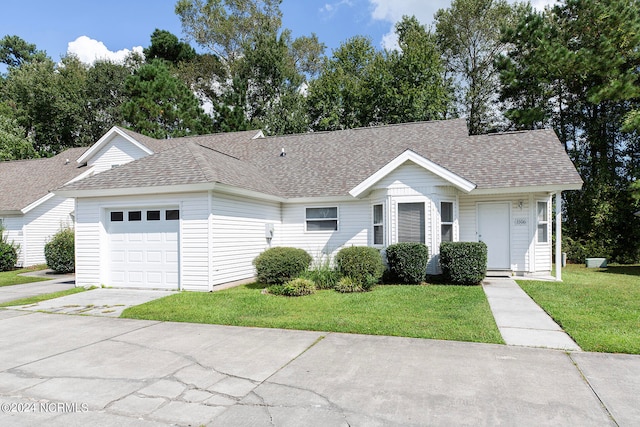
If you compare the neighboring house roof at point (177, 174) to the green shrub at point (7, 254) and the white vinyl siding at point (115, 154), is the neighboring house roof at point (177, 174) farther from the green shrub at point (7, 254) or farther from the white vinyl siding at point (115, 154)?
the green shrub at point (7, 254)

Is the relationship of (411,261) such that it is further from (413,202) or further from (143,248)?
(143,248)

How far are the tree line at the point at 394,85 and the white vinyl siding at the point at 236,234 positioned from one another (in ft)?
50.8

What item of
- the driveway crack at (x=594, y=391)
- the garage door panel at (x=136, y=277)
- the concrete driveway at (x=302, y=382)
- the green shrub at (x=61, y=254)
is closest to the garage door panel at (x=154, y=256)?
the garage door panel at (x=136, y=277)

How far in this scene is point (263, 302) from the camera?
9.48 meters

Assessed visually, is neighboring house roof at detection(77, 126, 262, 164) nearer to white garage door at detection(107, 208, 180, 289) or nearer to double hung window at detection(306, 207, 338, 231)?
double hung window at detection(306, 207, 338, 231)

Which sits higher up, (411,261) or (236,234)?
(236,234)

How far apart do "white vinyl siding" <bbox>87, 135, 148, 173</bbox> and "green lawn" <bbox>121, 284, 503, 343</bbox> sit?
37.4 feet

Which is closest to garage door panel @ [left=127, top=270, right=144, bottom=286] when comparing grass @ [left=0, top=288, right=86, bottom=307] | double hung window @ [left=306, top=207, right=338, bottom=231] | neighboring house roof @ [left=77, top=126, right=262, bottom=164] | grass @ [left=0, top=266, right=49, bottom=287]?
grass @ [left=0, top=288, right=86, bottom=307]

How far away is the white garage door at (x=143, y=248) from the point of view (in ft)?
37.8

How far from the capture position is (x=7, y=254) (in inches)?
725

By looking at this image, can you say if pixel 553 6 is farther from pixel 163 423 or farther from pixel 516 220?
pixel 163 423

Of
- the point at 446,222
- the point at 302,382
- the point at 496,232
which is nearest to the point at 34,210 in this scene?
the point at 446,222

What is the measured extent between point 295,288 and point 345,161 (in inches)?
304

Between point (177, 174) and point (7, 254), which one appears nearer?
point (177, 174)
